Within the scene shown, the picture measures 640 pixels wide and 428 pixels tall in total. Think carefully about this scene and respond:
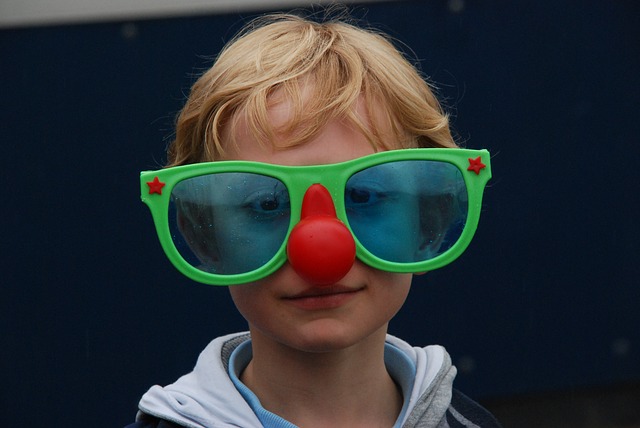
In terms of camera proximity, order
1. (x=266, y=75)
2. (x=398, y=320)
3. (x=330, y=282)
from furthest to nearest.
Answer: (x=398, y=320) < (x=266, y=75) < (x=330, y=282)

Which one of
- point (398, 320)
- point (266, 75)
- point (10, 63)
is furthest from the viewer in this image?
point (398, 320)

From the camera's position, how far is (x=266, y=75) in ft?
6.61

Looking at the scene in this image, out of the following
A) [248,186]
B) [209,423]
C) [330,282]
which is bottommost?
[209,423]

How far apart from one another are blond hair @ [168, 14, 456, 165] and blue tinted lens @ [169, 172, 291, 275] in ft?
0.31

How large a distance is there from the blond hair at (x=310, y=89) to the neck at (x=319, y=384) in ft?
1.27

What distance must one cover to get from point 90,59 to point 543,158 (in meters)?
1.74

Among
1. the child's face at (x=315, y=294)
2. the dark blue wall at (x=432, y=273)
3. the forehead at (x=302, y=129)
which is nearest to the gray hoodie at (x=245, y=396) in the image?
the child's face at (x=315, y=294)

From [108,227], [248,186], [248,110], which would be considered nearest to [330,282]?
[248,186]

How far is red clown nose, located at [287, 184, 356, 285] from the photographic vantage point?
72.4 inches

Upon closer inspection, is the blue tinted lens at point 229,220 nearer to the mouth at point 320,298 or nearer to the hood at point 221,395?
the mouth at point 320,298

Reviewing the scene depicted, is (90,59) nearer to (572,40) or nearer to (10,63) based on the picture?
(10,63)

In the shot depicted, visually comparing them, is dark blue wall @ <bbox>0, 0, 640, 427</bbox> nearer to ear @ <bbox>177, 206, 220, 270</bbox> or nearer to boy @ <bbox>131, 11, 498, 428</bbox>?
boy @ <bbox>131, 11, 498, 428</bbox>

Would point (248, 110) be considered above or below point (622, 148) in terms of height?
above

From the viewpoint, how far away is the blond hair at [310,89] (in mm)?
1952
